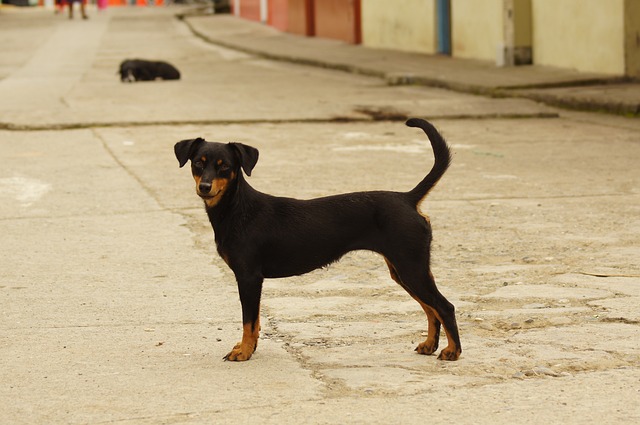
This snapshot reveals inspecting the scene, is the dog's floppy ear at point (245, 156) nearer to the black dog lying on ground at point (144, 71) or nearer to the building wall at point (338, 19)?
the black dog lying on ground at point (144, 71)

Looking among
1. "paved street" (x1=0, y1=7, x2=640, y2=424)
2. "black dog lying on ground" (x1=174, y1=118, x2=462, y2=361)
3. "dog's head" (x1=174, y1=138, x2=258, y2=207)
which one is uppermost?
"dog's head" (x1=174, y1=138, x2=258, y2=207)

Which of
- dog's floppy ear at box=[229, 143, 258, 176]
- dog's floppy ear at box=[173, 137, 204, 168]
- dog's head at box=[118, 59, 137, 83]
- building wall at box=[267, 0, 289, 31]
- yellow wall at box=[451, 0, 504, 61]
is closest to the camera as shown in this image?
dog's floppy ear at box=[229, 143, 258, 176]

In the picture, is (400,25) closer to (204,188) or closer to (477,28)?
(477,28)

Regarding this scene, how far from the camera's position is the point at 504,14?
62.7 feet

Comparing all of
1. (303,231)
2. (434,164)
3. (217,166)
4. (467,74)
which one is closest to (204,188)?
(217,166)

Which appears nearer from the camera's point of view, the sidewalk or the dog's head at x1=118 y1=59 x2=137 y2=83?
the sidewalk

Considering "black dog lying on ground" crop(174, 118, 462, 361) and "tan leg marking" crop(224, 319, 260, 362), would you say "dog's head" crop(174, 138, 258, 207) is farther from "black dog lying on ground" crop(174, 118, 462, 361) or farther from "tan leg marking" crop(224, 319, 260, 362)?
"tan leg marking" crop(224, 319, 260, 362)

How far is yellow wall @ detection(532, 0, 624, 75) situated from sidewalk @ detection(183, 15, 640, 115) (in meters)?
0.20

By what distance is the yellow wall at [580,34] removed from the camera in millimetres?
16453

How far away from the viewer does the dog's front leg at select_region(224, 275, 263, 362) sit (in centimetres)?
512

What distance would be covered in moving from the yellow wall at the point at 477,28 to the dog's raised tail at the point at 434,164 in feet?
46.8

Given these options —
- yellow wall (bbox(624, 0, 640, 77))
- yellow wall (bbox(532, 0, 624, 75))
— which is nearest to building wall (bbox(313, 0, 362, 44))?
yellow wall (bbox(532, 0, 624, 75))

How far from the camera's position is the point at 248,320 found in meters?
5.14

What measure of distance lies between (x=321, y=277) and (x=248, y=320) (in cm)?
163
